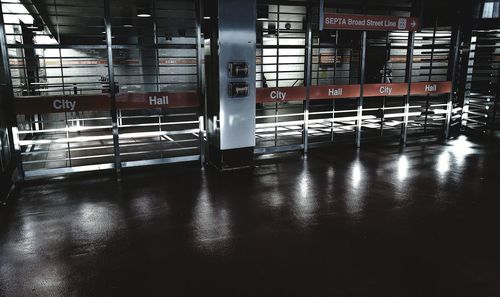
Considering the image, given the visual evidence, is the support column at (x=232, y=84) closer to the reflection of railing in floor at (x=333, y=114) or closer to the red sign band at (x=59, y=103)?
the reflection of railing in floor at (x=333, y=114)


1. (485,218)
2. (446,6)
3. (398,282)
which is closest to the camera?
(398,282)

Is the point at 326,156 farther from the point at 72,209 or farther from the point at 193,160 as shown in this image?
the point at 72,209

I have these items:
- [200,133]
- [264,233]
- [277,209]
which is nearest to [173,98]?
[200,133]

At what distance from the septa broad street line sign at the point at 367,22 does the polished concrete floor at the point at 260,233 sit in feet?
8.60

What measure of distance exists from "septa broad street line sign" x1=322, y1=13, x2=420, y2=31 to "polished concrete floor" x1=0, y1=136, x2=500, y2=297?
2.62 m

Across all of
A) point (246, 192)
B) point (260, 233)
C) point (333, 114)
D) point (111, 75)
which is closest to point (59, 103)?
point (111, 75)

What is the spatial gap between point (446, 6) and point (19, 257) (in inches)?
357

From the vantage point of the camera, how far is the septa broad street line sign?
6.82 meters

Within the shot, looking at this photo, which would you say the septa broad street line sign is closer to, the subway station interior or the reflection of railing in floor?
the subway station interior

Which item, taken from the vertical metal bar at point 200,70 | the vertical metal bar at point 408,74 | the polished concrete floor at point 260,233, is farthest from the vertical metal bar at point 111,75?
the vertical metal bar at point 408,74

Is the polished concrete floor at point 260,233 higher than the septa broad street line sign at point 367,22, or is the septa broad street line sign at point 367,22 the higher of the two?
the septa broad street line sign at point 367,22

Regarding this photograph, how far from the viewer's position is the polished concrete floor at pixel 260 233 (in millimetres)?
3225

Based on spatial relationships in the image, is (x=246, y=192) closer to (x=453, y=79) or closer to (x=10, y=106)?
(x=10, y=106)

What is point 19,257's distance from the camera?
12.1 feet
